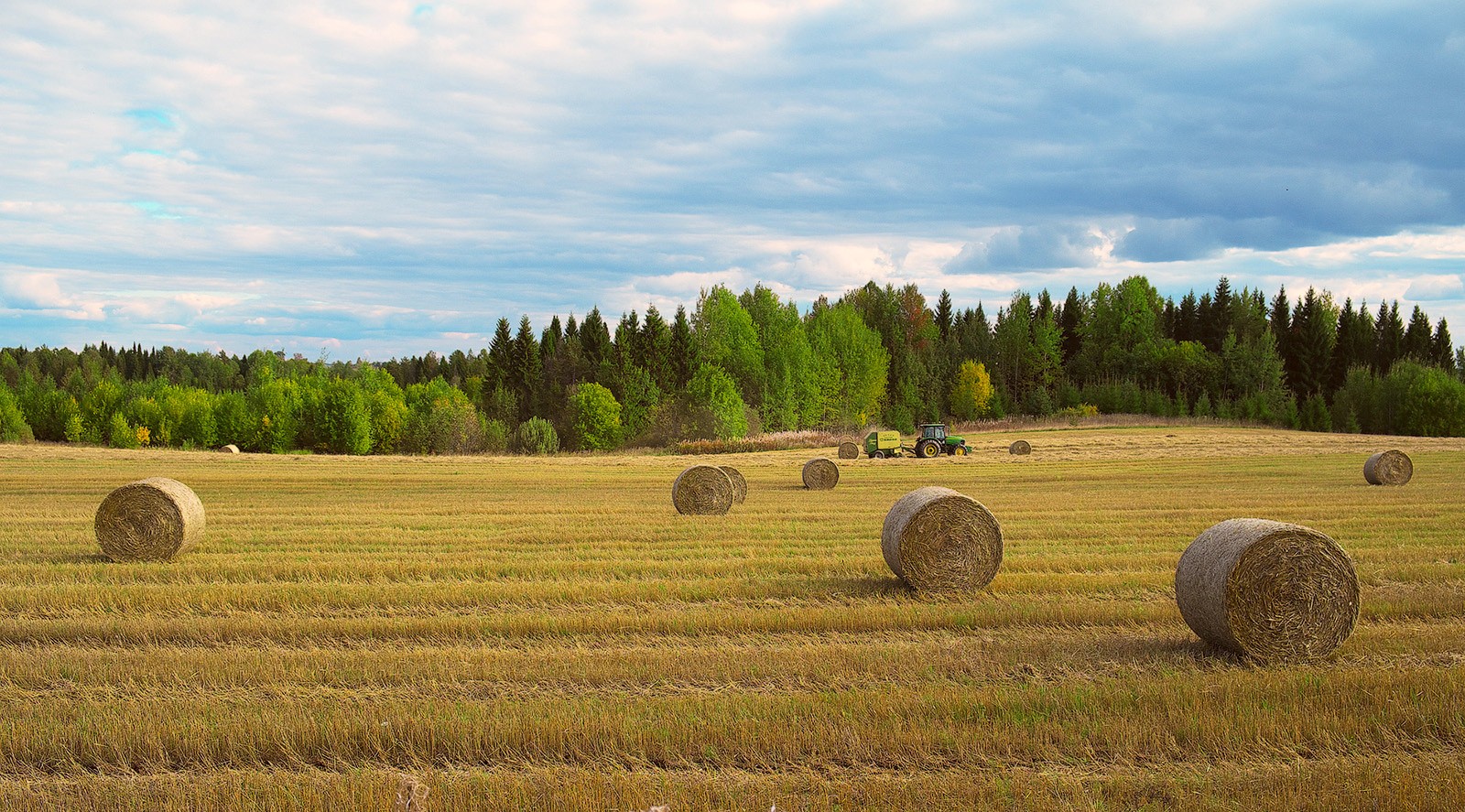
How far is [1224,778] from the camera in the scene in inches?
232

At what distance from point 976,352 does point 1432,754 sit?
94.0m

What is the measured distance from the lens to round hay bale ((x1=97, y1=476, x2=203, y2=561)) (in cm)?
1442

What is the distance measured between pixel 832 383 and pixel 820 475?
50.4 metres

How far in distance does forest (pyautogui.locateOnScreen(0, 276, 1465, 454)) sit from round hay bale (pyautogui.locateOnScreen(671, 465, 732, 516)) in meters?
43.0

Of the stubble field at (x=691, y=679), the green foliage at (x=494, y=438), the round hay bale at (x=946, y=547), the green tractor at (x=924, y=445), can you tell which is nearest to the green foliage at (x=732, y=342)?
the green foliage at (x=494, y=438)

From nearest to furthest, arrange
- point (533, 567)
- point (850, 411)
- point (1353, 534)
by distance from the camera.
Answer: point (533, 567), point (1353, 534), point (850, 411)

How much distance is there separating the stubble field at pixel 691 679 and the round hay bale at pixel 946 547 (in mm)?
354

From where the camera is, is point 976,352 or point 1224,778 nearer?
point 1224,778

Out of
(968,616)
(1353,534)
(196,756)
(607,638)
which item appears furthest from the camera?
(1353,534)

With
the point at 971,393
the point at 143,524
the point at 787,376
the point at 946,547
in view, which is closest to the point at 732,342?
the point at 787,376

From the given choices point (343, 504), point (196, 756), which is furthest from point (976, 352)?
point (196, 756)

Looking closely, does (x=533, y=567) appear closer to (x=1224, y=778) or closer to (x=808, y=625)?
(x=808, y=625)

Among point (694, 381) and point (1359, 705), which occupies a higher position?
point (694, 381)

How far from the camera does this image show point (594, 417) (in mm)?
72562
